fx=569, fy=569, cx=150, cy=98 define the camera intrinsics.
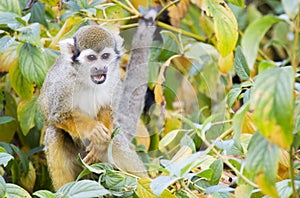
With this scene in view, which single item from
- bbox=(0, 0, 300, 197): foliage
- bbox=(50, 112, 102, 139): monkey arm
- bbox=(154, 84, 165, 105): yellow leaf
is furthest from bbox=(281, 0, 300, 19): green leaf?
bbox=(154, 84, 165, 105): yellow leaf

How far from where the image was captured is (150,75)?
3.17 metres

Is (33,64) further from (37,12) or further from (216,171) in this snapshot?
(216,171)

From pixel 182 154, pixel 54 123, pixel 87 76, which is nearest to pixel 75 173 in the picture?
pixel 54 123

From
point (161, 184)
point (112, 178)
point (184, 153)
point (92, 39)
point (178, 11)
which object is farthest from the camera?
point (178, 11)

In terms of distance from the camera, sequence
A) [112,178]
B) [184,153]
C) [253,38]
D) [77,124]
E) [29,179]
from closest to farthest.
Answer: [253,38] → [112,178] → [184,153] → [77,124] → [29,179]

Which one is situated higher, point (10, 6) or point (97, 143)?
point (10, 6)

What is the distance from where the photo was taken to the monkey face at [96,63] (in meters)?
2.41

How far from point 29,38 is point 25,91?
44cm

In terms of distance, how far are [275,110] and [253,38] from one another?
0.56ft

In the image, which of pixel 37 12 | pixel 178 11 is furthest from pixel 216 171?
pixel 178 11

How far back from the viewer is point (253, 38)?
1252mm

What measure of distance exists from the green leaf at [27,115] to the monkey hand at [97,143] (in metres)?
0.48

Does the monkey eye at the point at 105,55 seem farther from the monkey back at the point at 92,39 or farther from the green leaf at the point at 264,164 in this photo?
the green leaf at the point at 264,164

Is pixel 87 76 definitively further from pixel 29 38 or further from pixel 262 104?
pixel 262 104
